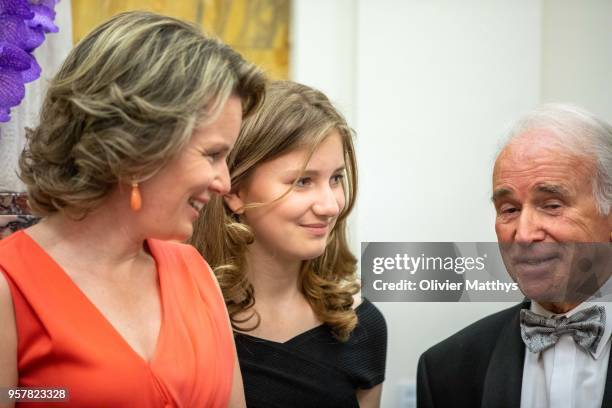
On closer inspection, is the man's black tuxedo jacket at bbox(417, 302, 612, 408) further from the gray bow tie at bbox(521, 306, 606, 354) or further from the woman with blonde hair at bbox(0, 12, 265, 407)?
the woman with blonde hair at bbox(0, 12, 265, 407)

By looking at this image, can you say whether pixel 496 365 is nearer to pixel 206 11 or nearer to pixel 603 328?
pixel 603 328

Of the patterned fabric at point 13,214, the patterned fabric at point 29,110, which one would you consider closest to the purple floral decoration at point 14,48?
the patterned fabric at point 29,110

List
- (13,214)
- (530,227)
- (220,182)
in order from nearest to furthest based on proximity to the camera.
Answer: (220,182) → (530,227) → (13,214)

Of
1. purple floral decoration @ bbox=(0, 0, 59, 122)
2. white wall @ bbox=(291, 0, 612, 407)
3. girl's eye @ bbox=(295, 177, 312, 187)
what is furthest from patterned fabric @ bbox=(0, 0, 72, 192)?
white wall @ bbox=(291, 0, 612, 407)

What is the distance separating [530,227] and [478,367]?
33 centimetres

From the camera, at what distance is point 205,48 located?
124cm

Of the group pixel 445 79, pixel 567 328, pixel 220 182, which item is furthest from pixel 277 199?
pixel 445 79

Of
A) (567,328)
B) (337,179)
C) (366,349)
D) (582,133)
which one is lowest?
(366,349)

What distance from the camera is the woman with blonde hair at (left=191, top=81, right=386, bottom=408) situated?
5.24 feet

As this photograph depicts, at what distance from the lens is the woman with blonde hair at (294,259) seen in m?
1.60

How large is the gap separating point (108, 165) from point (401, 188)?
1047mm

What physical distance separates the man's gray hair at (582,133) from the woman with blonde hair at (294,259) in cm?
39

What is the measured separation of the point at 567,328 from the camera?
4.76 ft

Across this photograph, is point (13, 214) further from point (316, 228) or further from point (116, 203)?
point (316, 228)
